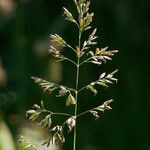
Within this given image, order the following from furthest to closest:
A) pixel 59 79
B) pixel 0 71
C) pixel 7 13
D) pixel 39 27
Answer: pixel 39 27, pixel 7 13, pixel 59 79, pixel 0 71

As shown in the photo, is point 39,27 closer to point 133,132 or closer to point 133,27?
point 133,27

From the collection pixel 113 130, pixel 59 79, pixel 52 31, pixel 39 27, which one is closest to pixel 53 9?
pixel 39 27

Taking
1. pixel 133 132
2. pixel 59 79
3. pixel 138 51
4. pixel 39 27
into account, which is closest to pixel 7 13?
pixel 39 27

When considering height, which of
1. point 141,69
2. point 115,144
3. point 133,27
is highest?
point 133,27

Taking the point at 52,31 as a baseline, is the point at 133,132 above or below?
below

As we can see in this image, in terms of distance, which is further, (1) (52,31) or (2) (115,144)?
(1) (52,31)

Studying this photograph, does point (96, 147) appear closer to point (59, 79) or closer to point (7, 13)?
point (59, 79)

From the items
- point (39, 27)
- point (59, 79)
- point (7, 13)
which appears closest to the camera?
point (59, 79)
